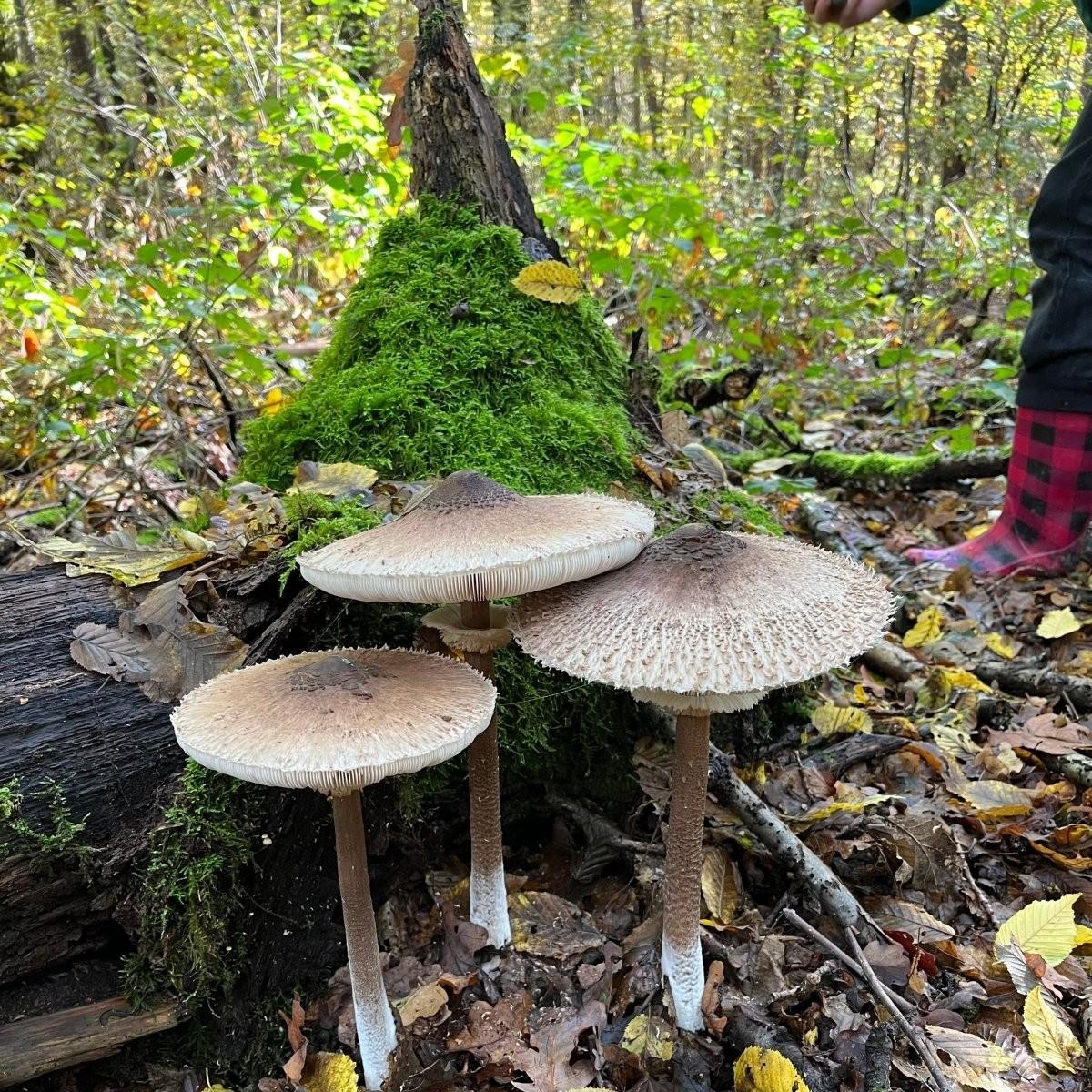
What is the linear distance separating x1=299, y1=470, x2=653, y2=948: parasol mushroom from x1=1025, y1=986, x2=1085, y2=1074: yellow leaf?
1.56 metres

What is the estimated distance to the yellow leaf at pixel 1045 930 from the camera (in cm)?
256

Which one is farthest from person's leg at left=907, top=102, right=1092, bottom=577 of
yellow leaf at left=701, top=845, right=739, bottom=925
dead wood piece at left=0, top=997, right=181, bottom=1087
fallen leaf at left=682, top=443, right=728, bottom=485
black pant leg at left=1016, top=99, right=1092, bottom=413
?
dead wood piece at left=0, top=997, right=181, bottom=1087

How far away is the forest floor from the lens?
239cm

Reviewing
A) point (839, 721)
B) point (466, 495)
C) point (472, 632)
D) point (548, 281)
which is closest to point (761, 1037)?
point (472, 632)

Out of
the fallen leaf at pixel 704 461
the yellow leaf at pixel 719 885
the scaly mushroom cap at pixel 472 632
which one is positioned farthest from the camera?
the fallen leaf at pixel 704 461

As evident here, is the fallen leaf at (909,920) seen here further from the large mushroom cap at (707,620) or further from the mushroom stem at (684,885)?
the large mushroom cap at (707,620)

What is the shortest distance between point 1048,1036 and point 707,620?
1.54 m

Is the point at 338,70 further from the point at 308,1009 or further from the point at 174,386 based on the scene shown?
the point at 308,1009

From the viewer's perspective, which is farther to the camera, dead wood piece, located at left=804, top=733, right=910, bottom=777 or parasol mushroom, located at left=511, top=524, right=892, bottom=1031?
dead wood piece, located at left=804, top=733, right=910, bottom=777

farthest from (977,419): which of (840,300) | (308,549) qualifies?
(308,549)

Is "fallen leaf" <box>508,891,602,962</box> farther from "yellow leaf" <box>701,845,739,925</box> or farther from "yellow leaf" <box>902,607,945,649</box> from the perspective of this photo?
"yellow leaf" <box>902,607,945,649</box>

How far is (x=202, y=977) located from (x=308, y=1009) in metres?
0.39

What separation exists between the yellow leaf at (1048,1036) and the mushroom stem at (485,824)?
1562 mm

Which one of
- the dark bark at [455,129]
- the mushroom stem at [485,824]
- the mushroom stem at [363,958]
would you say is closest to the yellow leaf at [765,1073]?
the mushroom stem at [485,824]
